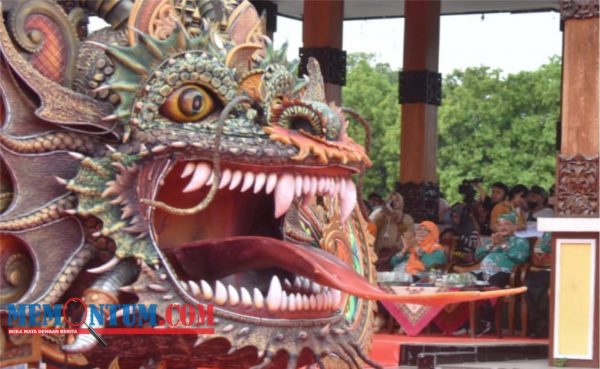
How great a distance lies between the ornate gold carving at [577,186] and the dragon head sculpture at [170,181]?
20.7ft

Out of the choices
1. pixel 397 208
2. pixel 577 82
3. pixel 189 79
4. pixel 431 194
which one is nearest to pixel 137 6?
pixel 189 79

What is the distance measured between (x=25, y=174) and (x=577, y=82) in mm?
6877

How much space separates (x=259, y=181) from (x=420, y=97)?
1380 centimetres

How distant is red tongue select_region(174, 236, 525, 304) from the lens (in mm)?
3904

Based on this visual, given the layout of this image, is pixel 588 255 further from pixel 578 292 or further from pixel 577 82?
pixel 577 82

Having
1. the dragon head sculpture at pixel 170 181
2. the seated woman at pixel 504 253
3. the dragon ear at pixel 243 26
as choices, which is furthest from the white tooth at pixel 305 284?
the seated woman at pixel 504 253

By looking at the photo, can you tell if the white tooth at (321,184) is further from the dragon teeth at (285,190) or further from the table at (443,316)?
the table at (443,316)

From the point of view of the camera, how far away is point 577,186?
10.4 metres

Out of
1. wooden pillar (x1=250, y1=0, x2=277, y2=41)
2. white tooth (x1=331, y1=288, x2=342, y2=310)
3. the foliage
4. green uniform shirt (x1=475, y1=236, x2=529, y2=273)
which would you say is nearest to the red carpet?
green uniform shirt (x1=475, y1=236, x2=529, y2=273)

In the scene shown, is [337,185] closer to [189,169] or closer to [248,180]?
[248,180]

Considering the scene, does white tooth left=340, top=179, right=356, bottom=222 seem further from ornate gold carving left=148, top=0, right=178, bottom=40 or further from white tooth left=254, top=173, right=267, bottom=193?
ornate gold carving left=148, top=0, right=178, bottom=40

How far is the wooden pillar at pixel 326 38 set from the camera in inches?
631

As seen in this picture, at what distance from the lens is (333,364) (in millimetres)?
4699

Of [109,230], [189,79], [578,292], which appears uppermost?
[189,79]
